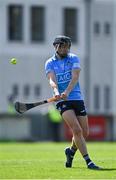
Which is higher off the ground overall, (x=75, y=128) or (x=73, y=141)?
(x=75, y=128)

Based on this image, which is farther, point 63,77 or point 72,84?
point 63,77

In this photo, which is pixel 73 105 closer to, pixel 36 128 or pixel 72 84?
Answer: pixel 72 84

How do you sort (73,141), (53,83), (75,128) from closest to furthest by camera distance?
(75,128), (53,83), (73,141)

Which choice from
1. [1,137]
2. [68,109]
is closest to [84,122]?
[68,109]

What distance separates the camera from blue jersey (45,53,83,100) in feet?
57.9

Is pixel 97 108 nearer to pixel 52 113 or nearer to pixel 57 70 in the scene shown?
pixel 52 113

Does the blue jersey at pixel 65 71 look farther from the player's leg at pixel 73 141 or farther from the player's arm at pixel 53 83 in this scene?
the player's leg at pixel 73 141

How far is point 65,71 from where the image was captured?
17.7 meters

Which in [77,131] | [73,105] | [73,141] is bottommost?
[73,141]

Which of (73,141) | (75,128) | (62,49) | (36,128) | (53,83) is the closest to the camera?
(75,128)

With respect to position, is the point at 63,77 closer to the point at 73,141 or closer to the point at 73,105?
the point at 73,105

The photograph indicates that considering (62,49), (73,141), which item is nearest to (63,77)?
(62,49)

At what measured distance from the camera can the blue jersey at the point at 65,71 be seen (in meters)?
17.7

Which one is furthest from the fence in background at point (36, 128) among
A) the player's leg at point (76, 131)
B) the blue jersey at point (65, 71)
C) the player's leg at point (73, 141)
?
the player's leg at point (76, 131)
